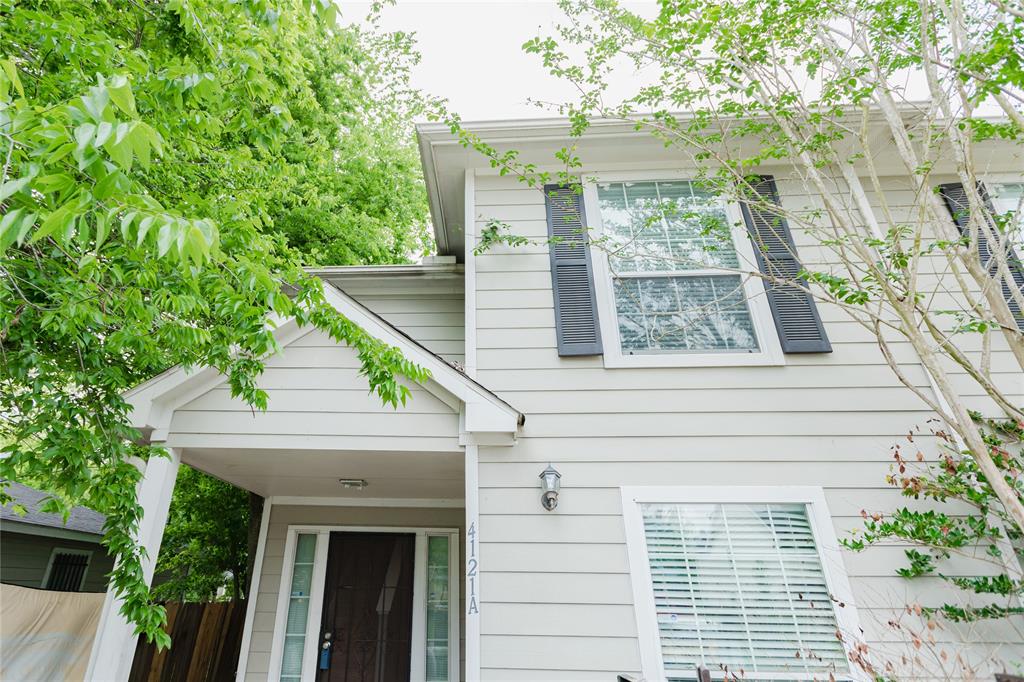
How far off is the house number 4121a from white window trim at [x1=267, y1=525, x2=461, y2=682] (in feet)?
5.70

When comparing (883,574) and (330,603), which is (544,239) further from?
(330,603)

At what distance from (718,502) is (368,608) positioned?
3.57 meters

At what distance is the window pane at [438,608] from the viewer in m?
4.68

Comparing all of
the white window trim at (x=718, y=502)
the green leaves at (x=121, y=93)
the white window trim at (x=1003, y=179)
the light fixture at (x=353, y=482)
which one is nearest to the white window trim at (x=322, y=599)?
the light fixture at (x=353, y=482)

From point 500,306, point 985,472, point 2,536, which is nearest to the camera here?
point 985,472

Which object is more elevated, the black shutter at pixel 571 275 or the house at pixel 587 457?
the black shutter at pixel 571 275

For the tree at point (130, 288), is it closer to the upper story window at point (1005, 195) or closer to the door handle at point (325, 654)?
the door handle at point (325, 654)

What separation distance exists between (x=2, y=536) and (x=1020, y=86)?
12638 millimetres

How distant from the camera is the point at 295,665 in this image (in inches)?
182

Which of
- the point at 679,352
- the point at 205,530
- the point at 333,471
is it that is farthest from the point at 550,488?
the point at 205,530

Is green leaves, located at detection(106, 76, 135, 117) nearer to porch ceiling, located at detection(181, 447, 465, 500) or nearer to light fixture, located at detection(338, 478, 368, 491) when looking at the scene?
porch ceiling, located at detection(181, 447, 465, 500)

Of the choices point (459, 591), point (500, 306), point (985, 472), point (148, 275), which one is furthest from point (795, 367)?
point (148, 275)

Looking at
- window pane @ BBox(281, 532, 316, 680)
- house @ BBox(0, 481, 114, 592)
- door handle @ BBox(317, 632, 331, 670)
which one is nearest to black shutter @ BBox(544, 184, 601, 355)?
window pane @ BBox(281, 532, 316, 680)

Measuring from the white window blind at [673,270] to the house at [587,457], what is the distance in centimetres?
3
